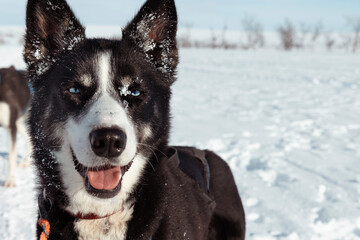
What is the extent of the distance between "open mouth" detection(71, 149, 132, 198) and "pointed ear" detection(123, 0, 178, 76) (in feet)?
2.77

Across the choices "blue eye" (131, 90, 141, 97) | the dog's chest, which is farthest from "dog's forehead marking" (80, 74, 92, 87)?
the dog's chest

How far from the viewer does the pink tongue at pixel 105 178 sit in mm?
1961

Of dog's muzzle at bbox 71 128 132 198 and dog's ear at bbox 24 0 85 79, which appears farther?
dog's ear at bbox 24 0 85 79

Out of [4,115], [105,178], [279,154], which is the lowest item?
[279,154]

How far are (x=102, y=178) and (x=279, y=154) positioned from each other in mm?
4047

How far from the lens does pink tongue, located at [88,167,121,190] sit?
1961 millimetres

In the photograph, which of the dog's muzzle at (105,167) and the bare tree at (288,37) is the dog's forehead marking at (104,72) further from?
the bare tree at (288,37)

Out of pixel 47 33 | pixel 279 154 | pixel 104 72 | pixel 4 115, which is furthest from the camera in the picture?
pixel 279 154

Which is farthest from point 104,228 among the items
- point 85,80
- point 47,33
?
point 47,33

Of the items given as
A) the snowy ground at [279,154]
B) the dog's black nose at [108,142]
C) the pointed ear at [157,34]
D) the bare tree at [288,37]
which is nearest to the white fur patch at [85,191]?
the dog's black nose at [108,142]

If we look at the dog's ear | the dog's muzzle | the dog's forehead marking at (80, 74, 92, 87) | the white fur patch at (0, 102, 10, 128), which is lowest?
the white fur patch at (0, 102, 10, 128)

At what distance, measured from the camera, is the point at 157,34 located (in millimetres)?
2496

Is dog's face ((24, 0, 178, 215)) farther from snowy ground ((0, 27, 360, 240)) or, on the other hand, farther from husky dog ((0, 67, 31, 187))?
husky dog ((0, 67, 31, 187))

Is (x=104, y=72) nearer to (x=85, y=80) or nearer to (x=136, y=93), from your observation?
(x=85, y=80)
